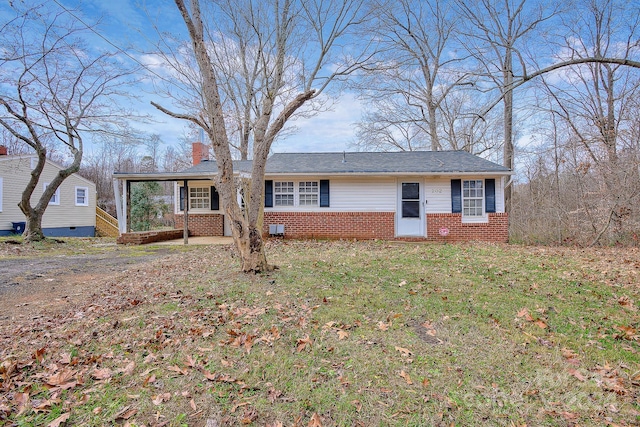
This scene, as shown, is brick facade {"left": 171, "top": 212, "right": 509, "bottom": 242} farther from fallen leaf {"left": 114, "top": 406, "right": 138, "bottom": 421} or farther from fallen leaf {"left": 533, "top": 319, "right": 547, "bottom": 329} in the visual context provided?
fallen leaf {"left": 114, "top": 406, "right": 138, "bottom": 421}

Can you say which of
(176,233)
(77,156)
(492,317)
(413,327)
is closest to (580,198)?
(492,317)

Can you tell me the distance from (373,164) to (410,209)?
7.49ft

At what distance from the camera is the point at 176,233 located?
13594 mm

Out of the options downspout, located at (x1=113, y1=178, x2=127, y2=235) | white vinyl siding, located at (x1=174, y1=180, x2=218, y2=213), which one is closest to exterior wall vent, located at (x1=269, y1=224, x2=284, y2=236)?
white vinyl siding, located at (x1=174, y1=180, x2=218, y2=213)

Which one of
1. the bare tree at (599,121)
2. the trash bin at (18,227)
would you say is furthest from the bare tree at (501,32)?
the trash bin at (18,227)

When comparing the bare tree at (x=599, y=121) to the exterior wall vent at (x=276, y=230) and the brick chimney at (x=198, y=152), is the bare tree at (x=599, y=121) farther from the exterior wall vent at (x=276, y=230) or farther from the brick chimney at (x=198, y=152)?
the brick chimney at (x=198, y=152)

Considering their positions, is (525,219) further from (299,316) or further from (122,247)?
(122,247)

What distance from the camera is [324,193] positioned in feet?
40.3

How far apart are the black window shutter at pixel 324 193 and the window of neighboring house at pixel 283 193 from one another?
115cm

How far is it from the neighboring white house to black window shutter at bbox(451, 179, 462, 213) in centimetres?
1874

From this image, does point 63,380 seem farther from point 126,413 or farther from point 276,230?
point 276,230

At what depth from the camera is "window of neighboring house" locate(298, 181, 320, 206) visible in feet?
40.8

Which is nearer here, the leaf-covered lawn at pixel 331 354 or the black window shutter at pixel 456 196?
the leaf-covered lawn at pixel 331 354

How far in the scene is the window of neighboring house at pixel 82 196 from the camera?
19.0 metres
